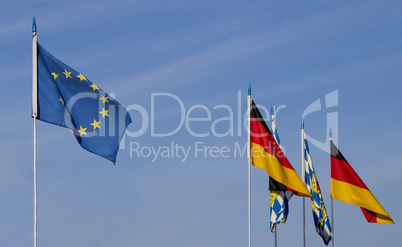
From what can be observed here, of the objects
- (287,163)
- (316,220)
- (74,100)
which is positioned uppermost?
(74,100)

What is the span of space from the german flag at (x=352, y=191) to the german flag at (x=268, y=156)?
26.4 ft

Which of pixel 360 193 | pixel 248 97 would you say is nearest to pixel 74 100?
pixel 248 97

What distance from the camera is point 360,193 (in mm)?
45469

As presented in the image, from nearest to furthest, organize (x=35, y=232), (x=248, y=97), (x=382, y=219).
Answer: (x=35, y=232) → (x=248, y=97) → (x=382, y=219)

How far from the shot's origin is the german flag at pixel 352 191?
148 ft

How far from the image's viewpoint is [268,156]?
1467 inches

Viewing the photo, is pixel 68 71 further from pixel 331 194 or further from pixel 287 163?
pixel 331 194

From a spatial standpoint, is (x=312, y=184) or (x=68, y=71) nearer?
(x=68, y=71)

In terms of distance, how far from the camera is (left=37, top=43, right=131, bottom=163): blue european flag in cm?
2902

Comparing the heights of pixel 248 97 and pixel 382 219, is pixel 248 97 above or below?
above

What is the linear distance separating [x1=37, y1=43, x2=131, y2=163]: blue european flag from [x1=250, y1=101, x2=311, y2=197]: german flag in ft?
27.3

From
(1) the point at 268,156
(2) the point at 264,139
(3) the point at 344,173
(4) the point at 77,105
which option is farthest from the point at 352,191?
(4) the point at 77,105

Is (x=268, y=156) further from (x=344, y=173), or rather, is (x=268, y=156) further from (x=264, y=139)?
(x=344, y=173)

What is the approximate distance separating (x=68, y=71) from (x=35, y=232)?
18.8 feet
